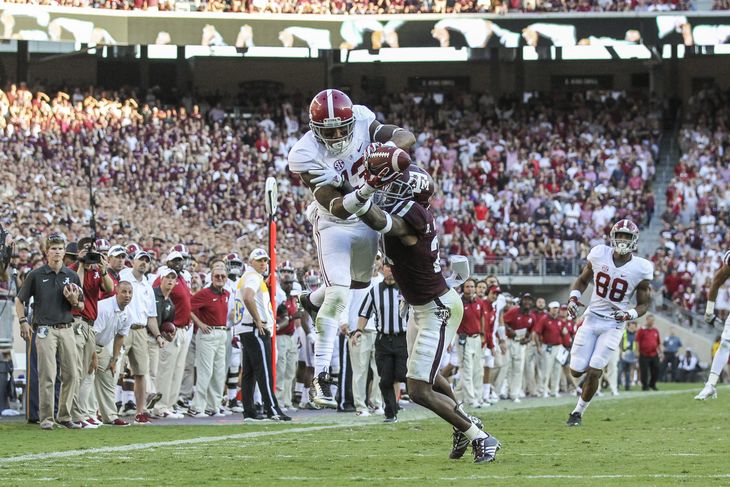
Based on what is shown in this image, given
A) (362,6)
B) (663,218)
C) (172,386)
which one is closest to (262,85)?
(362,6)

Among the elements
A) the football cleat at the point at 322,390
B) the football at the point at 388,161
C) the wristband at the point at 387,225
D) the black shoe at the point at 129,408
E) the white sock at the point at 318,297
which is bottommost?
the black shoe at the point at 129,408

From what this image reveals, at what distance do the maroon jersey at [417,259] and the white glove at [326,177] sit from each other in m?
0.44

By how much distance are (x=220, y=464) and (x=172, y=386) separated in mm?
6810

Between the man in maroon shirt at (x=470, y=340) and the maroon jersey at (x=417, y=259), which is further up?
the maroon jersey at (x=417, y=259)

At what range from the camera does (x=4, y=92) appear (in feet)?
103

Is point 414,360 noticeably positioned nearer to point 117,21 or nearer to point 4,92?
point 4,92

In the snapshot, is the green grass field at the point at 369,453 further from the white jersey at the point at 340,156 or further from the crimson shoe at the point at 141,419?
the white jersey at the point at 340,156

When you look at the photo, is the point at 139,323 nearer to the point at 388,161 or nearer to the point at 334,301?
the point at 334,301

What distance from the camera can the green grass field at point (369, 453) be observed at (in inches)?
325

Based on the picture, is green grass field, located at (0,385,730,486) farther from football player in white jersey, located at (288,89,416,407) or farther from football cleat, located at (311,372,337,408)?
football player in white jersey, located at (288,89,416,407)

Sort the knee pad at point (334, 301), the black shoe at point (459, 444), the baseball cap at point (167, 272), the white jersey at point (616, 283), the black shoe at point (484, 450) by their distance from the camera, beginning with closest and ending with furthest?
the black shoe at point (484, 450)
the knee pad at point (334, 301)
the black shoe at point (459, 444)
the white jersey at point (616, 283)
the baseball cap at point (167, 272)

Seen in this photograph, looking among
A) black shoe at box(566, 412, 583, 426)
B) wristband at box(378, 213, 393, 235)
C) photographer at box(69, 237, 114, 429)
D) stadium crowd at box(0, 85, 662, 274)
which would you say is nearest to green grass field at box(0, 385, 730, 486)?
black shoe at box(566, 412, 583, 426)

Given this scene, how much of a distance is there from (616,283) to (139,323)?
17.3 ft

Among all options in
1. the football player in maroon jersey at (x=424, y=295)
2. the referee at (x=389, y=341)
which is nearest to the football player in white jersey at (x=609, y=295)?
the referee at (x=389, y=341)
